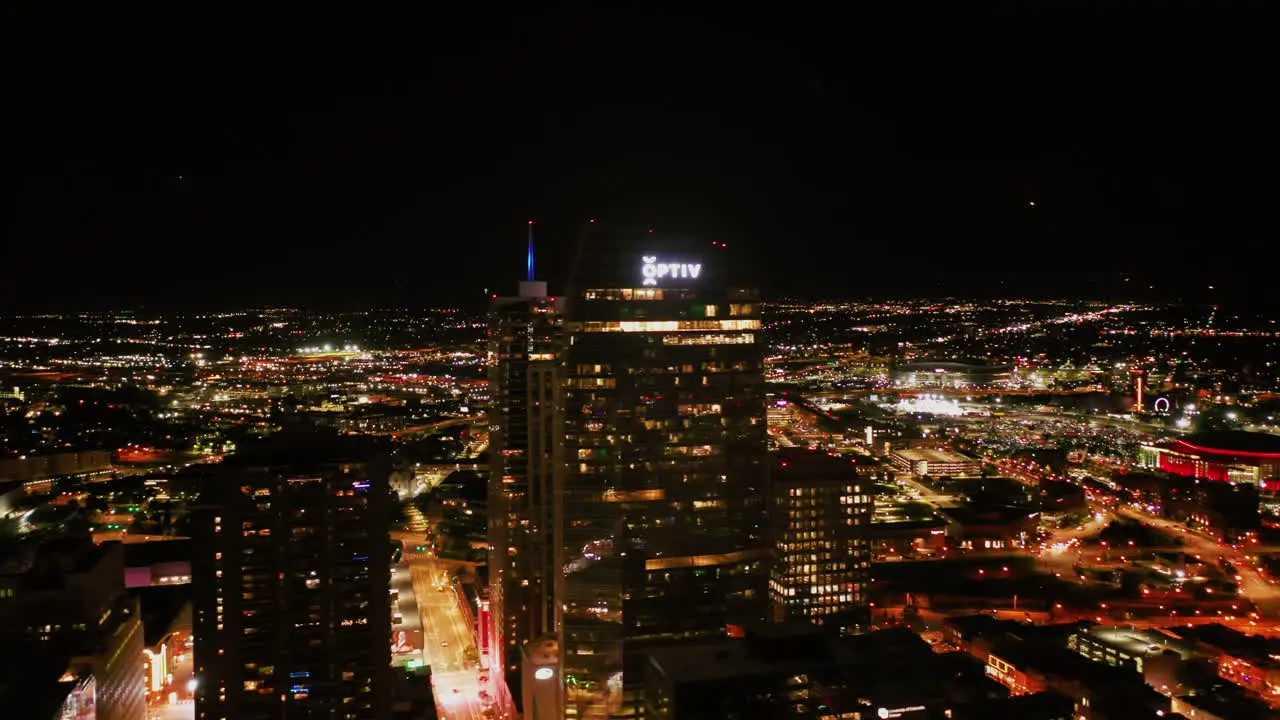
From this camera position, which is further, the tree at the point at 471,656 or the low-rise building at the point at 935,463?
the low-rise building at the point at 935,463

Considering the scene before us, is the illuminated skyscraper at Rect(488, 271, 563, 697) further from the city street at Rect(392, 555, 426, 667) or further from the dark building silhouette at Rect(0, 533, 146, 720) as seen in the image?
the dark building silhouette at Rect(0, 533, 146, 720)

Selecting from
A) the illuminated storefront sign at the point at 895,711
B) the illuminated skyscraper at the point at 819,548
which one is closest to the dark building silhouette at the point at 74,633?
the illuminated storefront sign at the point at 895,711

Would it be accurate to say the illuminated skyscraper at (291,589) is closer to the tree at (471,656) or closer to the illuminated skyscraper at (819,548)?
the tree at (471,656)

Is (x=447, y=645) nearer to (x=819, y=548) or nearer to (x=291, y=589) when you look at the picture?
(x=819, y=548)

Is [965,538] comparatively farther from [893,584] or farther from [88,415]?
[88,415]

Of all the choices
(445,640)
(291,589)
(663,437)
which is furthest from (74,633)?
(663,437)

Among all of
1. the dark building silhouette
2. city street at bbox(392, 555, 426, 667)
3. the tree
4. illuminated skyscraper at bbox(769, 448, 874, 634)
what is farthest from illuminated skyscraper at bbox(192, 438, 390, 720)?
illuminated skyscraper at bbox(769, 448, 874, 634)

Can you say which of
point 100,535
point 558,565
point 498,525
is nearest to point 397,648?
point 498,525
